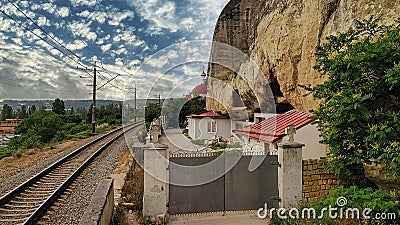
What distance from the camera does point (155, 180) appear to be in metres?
6.06

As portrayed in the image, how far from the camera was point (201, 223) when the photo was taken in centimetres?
625

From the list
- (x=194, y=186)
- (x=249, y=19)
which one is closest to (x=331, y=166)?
(x=194, y=186)

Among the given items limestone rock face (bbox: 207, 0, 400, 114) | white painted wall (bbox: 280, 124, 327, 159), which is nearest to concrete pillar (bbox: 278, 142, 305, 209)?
white painted wall (bbox: 280, 124, 327, 159)

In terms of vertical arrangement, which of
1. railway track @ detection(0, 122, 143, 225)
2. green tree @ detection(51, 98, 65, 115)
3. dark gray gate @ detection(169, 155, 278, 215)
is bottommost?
railway track @ detection(0, 122, 143, 225)

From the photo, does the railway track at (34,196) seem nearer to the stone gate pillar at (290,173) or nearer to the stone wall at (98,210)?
the stone wall at (98,210)

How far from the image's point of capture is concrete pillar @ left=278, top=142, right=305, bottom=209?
21.0 ft

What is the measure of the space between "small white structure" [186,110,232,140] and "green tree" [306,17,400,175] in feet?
58.5

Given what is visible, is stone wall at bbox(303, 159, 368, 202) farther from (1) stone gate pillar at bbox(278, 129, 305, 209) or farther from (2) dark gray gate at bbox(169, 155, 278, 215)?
(2) dark gray gate at bbox(169, 155, 278, 215)

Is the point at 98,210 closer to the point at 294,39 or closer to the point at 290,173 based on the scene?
the point at 290,173

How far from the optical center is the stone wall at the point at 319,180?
6.65 metres

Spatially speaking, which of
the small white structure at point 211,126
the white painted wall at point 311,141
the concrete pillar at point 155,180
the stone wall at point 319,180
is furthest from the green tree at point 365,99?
the small white structure at point 211,126

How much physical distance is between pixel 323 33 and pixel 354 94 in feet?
15.6

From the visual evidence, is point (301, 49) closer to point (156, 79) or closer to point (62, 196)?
point (156, 79)

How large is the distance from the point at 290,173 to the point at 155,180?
2.78 m
